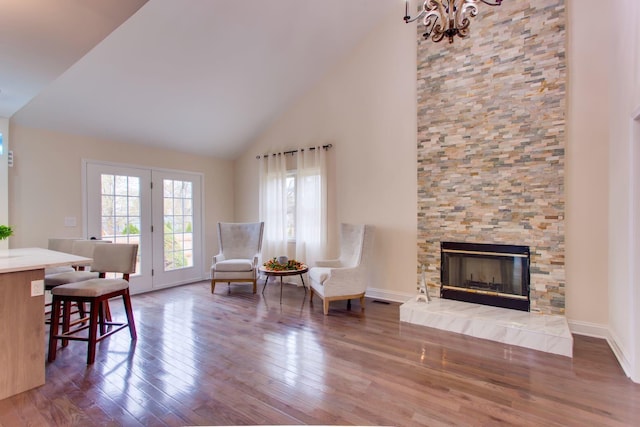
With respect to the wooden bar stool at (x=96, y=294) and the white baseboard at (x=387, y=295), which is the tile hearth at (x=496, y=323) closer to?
the white baseboard at (x=387, y=295)

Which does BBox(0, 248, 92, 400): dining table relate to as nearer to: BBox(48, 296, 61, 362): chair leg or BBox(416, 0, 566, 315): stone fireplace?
BBox(48, 296, 61, 362): chair leg

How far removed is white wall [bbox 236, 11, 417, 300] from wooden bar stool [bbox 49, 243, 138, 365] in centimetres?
293

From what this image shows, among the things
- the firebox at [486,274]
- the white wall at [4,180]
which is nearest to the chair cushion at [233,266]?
the white wall at [4,180]

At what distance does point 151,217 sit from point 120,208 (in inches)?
18.4

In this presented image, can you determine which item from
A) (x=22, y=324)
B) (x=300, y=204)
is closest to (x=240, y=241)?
(x=300, y=204)

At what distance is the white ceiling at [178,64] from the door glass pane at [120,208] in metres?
0.66

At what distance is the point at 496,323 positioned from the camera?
3008 mm

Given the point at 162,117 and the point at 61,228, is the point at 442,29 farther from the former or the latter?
the point at 61,228

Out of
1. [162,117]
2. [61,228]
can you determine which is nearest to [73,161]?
[61,228]

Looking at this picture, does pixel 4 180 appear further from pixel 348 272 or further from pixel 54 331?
pixel 348 272

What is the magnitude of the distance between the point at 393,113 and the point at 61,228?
4806mm

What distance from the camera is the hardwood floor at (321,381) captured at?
1.87 m

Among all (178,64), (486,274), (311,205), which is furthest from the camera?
(311,205)

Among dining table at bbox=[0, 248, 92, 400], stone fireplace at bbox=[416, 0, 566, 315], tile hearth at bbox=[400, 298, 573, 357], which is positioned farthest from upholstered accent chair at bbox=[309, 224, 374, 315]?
dining table at bbox=[0, 248, 92, 400]
